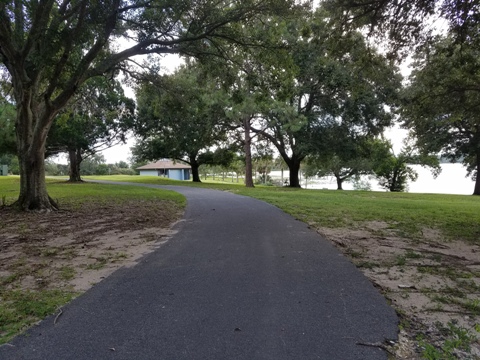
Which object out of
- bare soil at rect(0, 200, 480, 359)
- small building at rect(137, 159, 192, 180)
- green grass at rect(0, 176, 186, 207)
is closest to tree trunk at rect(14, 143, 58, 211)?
bare soil at rect(0, 200, 480, 359)

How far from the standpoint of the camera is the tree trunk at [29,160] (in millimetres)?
10594

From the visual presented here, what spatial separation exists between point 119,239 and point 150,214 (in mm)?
3415

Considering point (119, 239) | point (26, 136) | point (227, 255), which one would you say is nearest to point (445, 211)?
point (227, 255)

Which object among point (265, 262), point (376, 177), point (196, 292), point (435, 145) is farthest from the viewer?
point (376, 177)

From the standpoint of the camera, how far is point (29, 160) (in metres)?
10.6

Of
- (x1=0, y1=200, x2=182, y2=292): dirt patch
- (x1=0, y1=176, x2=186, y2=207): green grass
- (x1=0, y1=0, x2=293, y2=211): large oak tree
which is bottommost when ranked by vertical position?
(x1=0, y1=200, x2=182, y2=292): dirt patch

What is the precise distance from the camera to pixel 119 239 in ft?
22.5

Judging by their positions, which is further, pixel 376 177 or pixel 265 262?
pixel 376 177

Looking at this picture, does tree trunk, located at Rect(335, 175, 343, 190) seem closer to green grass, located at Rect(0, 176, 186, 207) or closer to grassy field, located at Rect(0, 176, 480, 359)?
green grass, located at Rect(0, 176, 186, 207)

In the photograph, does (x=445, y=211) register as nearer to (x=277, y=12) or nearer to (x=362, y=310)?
(x=277, y=12)

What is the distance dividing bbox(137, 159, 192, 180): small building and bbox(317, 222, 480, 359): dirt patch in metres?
52.0

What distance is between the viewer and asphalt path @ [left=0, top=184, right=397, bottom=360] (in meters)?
2.64

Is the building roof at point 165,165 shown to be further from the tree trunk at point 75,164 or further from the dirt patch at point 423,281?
the dirt patch at point 423,281

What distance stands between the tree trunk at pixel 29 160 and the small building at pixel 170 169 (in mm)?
45680
